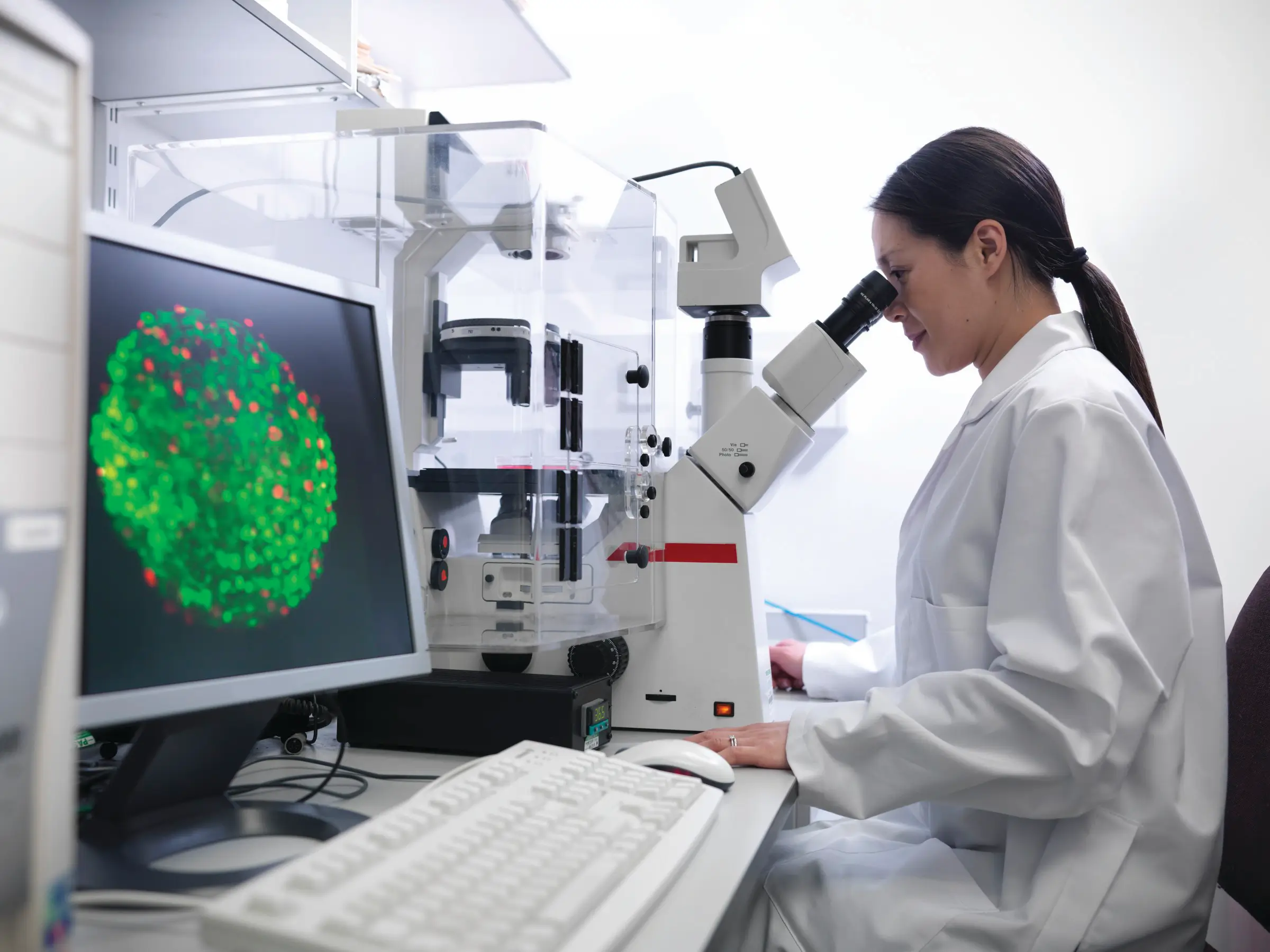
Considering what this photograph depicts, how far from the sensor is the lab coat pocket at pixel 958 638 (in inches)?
38.1

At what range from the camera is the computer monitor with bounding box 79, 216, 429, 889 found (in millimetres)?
604

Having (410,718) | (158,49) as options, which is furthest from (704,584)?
(158,49)

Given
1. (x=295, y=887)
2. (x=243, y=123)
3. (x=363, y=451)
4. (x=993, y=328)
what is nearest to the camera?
(x=295, y=887)

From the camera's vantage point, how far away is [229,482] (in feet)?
2.24

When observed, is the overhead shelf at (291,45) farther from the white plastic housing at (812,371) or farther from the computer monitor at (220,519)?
the white plastic housing at (812,371)

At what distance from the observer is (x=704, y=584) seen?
1.23 meters

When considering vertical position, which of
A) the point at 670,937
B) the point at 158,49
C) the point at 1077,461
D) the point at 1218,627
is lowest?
the point at 670,937

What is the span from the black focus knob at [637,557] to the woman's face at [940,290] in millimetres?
463

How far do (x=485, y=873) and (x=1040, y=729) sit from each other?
55cm

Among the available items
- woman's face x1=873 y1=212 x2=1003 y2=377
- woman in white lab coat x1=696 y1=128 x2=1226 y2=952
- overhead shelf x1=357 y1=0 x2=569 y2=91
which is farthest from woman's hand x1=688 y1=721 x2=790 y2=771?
overhead shelf x1=357 y1=0 x2=569 y2=91

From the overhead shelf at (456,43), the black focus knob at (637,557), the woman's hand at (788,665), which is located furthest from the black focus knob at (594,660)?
the overhead shelf at (456,43)

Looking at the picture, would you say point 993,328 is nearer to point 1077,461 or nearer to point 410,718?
point 1077,461

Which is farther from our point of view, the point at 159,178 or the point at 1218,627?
the point at 159,178

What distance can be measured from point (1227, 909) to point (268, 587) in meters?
1.70
